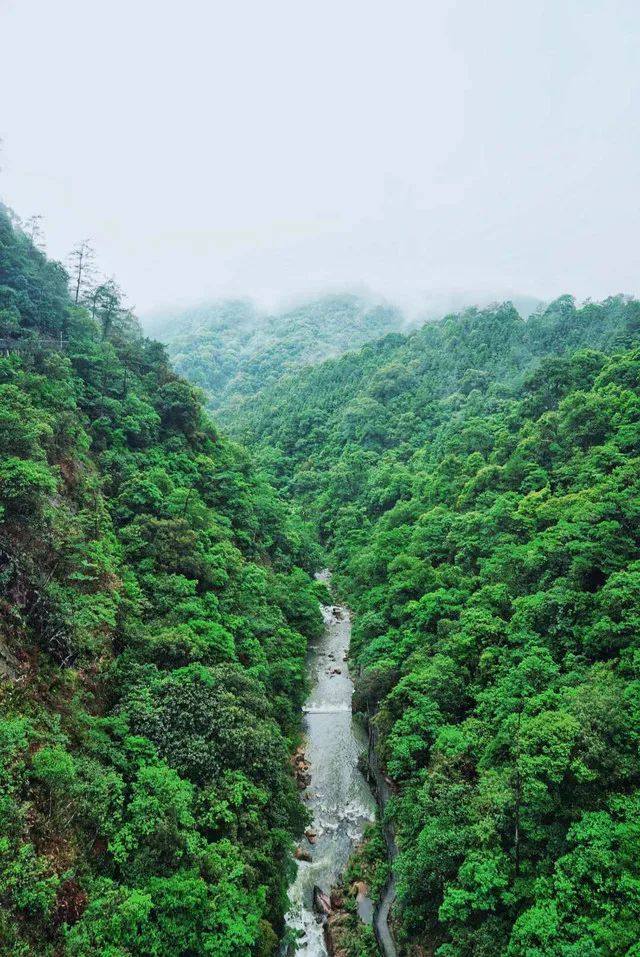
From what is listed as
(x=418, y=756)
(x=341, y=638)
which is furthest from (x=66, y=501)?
(x=341, y=638)

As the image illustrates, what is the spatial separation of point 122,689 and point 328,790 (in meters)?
13.8

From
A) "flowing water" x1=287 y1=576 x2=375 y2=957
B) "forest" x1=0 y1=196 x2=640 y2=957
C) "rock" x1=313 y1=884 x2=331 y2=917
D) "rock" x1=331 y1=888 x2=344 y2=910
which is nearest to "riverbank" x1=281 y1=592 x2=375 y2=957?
"flowing water" x1=287 y1=576 x2=375 y2=957

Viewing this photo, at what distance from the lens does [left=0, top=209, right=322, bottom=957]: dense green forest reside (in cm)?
1570

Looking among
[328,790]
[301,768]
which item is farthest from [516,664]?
[301,768]

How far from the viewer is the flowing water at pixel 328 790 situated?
23.0 meters

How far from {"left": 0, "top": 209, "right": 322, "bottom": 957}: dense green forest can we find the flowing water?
103 inches

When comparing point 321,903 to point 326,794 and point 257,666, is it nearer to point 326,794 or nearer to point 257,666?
point 326,794

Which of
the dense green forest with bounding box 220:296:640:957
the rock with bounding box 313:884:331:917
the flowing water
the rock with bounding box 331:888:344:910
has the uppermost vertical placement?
the dense green forest with bounding box 220:296:640:957

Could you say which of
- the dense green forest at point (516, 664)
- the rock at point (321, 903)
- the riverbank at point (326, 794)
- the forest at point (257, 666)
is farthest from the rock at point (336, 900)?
the dense green forest at point (516, 664)

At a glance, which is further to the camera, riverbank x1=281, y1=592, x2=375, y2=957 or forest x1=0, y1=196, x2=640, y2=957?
riverbank x1=281, y1=592, x2=375, y2=957

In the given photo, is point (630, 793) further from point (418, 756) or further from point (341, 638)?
point (341, 638)

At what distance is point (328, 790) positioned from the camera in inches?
1152

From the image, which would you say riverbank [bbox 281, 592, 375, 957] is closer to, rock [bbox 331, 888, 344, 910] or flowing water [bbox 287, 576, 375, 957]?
flowing water [bbox 287, 576, 375, 957]

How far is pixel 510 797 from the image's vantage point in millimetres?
19625
